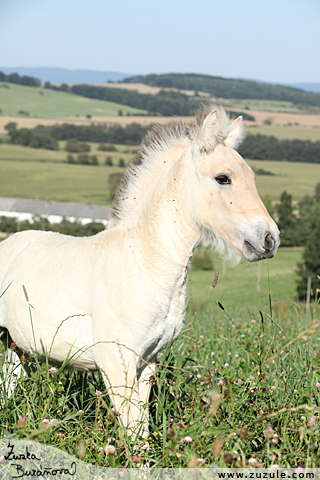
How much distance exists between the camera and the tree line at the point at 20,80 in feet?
612

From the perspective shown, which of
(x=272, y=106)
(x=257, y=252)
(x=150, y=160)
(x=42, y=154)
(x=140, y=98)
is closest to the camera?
(x=257, y=252)

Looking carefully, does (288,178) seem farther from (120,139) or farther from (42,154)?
(42,154)

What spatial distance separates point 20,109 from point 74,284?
173 metres

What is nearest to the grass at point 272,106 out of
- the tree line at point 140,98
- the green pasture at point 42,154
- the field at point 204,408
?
the tree line at point 140,98

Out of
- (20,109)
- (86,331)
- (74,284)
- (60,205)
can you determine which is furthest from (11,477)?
(20,109)

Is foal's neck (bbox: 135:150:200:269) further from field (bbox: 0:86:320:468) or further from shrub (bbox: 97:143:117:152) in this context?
shrub (bbox: 97:143:117:152)

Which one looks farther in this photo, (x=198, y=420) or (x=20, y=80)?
(x=20, y=80)

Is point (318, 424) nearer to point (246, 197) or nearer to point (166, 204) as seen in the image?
point (246, 197)

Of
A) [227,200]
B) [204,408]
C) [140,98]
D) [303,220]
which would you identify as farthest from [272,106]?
[204,408]

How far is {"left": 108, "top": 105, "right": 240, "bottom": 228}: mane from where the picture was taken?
12.1 feet

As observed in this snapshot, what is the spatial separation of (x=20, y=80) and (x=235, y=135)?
667ft

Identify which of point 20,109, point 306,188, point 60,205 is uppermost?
point 20,109

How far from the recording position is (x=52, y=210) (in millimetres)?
106812

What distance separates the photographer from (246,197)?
126 inches
